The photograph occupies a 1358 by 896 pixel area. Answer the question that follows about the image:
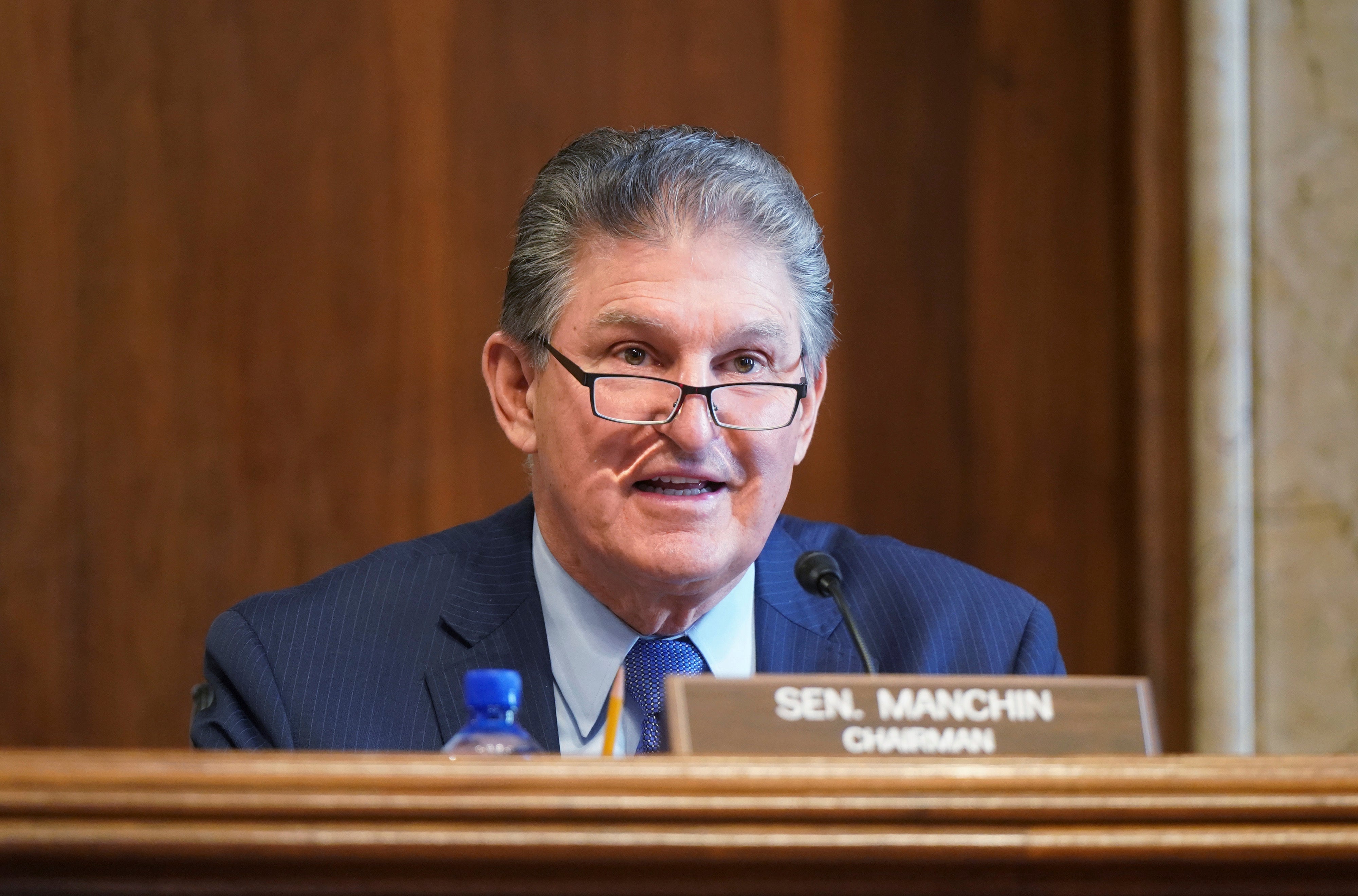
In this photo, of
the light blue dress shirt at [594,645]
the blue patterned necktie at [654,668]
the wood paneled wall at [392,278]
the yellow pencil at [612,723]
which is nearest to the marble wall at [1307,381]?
the wood paneled wall at [392,278]

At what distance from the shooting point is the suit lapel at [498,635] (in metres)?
1.49

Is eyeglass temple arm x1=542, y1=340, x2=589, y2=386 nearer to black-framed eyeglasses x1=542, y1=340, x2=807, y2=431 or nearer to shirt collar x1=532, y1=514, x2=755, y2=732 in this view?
black-framed eyeglasses x1=542, y1=340, x2=807, y2=431

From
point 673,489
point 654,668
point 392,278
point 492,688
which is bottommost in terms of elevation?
point 654,668

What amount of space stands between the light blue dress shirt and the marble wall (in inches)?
45.5

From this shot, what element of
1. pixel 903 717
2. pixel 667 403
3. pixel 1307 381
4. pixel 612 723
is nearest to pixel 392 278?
pixel 667 403

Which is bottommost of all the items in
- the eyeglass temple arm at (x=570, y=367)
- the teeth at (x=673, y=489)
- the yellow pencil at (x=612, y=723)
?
the yellow pencil at (x=612, y=723)

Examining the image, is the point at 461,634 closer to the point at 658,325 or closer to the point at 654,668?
the point at 654,668

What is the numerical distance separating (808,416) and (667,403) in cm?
26

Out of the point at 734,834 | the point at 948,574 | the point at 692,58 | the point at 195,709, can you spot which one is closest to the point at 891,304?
the point at 692,58

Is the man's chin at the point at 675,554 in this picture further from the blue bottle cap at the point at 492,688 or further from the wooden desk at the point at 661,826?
the wooden desk at the point at 661,826

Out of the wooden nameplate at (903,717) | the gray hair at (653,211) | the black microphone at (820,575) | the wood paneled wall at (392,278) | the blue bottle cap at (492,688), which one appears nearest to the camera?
the wooden nameplate at (903,717)

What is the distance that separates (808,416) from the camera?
167 centimetres

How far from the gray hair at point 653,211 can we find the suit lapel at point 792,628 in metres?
0.30

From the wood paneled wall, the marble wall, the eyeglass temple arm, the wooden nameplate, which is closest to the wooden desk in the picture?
the wooden nameplate
